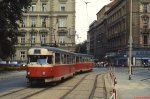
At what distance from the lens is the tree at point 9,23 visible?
168 ft

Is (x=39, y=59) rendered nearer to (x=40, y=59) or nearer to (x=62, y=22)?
(x=40, y=59)

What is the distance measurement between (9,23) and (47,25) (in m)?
49.5

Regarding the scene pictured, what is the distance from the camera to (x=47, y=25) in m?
103

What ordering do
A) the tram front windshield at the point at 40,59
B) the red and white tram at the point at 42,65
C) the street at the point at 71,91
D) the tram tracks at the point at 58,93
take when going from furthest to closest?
the tram front windshield at the point at 40,59
the red and white tram at the point at 42,65
the street at the point at 71,91
the tram tracks at the point at 58,93

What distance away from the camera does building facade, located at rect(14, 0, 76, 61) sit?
10081 cm

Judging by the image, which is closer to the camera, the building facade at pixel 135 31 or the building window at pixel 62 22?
the building facade at pixel 135 31

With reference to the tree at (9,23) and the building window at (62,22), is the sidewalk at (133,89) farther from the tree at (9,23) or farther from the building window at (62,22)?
the building window at (62,22)

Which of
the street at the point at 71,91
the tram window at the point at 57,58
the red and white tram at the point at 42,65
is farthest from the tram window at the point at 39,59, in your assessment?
the street at the point at 71,91

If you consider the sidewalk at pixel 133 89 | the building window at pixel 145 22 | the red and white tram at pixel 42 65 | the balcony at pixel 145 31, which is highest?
the building window at pixel 145 22

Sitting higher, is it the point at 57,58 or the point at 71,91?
the point at 57,58

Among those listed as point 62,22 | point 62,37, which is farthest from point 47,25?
point 62,37

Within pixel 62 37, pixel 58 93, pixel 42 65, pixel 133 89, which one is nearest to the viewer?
pixel 58 93

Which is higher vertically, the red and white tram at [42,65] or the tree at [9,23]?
the tree at [9,23]

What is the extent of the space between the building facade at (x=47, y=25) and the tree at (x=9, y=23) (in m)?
44.3
